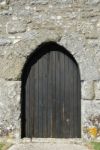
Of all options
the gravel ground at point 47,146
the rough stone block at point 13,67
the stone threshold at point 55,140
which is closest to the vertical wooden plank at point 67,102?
the stone threshold at point 55,140

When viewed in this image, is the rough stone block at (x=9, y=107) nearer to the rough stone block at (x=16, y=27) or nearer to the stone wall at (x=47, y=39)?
the stone wall at (x=47, y=39)

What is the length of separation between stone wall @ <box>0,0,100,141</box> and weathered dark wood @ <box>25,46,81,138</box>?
0.29 metres

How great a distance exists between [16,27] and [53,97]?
60.0 inches

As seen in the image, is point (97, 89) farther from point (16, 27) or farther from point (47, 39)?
point (16, 27)

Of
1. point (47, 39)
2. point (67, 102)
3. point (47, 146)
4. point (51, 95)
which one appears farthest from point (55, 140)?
point (47, 39)

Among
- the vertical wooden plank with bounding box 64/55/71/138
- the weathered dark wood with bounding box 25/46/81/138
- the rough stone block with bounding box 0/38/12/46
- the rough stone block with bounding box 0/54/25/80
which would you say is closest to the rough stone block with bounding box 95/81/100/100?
the weathered dark wood with bounding box 25/46/81/138

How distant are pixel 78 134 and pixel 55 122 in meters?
0.50

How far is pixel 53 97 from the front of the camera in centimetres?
794

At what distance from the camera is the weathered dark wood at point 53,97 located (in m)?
7.89

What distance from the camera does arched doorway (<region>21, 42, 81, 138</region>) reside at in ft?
25.9

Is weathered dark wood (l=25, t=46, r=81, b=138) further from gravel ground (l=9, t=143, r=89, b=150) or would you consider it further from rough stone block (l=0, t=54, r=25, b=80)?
gravel ground (l=9, t=143, r=89, b=150)

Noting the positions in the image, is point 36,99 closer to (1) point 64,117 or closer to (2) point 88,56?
(1) point 64,117

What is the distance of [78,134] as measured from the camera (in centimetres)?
788

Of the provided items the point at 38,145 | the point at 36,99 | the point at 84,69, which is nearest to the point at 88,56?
the point at 84,69
